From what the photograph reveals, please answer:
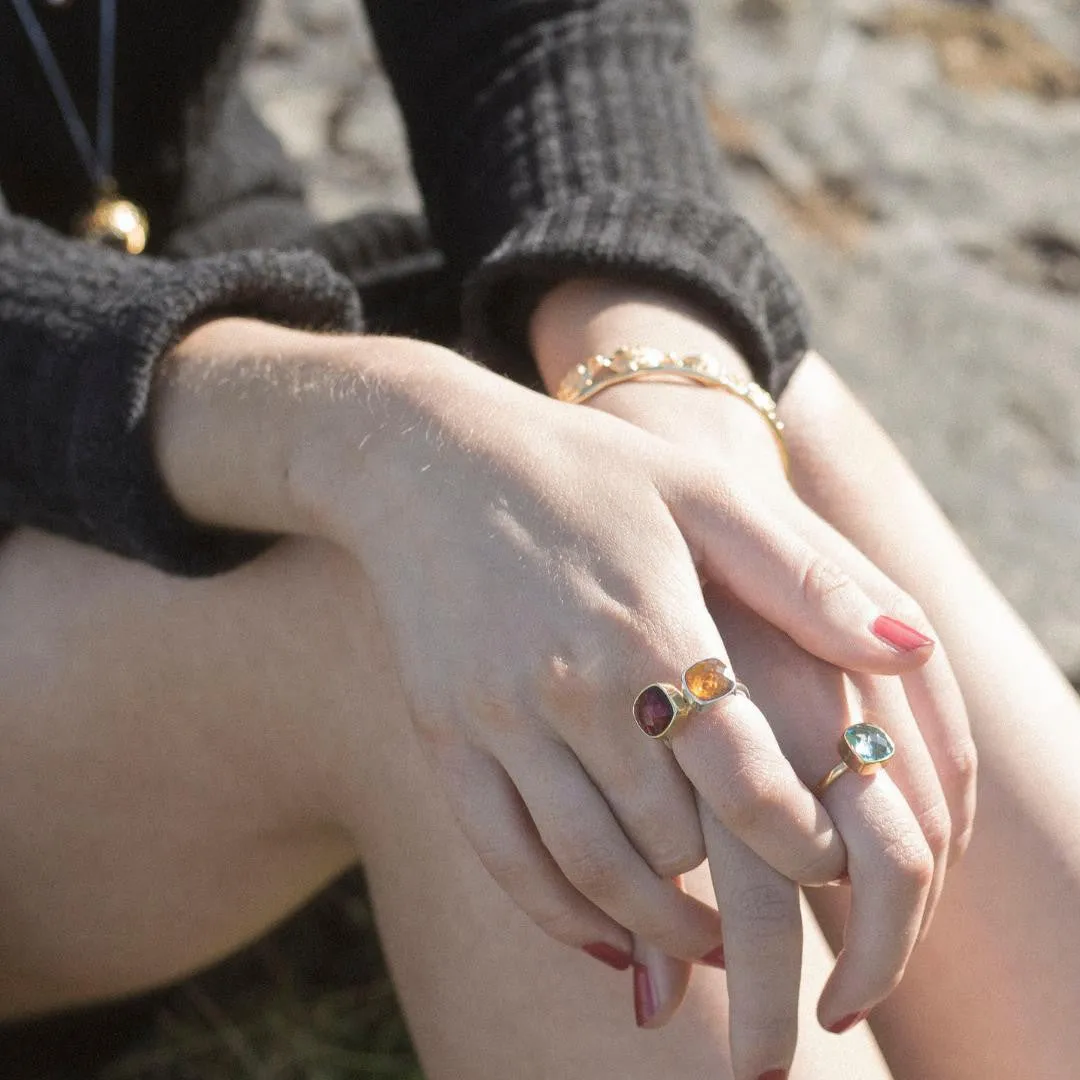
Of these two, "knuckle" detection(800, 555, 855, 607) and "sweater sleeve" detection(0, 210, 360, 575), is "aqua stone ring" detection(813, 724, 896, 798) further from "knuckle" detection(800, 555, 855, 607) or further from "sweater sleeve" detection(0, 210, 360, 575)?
"sweater sleeve" detection(0, 210, 360, 575)

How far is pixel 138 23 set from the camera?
1.09 meters

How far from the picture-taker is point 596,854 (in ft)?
2.03

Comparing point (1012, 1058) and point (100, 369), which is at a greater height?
point (100, 369)

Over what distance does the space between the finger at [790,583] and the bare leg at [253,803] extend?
15cm

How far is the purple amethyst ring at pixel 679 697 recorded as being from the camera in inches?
24.0

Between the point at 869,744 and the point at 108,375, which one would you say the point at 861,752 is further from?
the point at 108,375

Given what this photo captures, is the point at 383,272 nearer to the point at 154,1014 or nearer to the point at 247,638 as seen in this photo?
the point at 247,638

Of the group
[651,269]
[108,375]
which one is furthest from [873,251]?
[108,375]

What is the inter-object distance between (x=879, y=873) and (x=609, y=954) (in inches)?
5.9

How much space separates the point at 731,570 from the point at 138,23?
2.49 ft

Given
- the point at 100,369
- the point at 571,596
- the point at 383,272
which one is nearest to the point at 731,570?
the point at 571,596

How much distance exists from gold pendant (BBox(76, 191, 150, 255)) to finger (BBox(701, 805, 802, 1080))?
0.75 meters

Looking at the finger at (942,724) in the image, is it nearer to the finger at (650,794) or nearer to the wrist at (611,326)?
the finger at (650,794)

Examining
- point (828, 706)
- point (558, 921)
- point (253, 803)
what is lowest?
point (253, 803)
